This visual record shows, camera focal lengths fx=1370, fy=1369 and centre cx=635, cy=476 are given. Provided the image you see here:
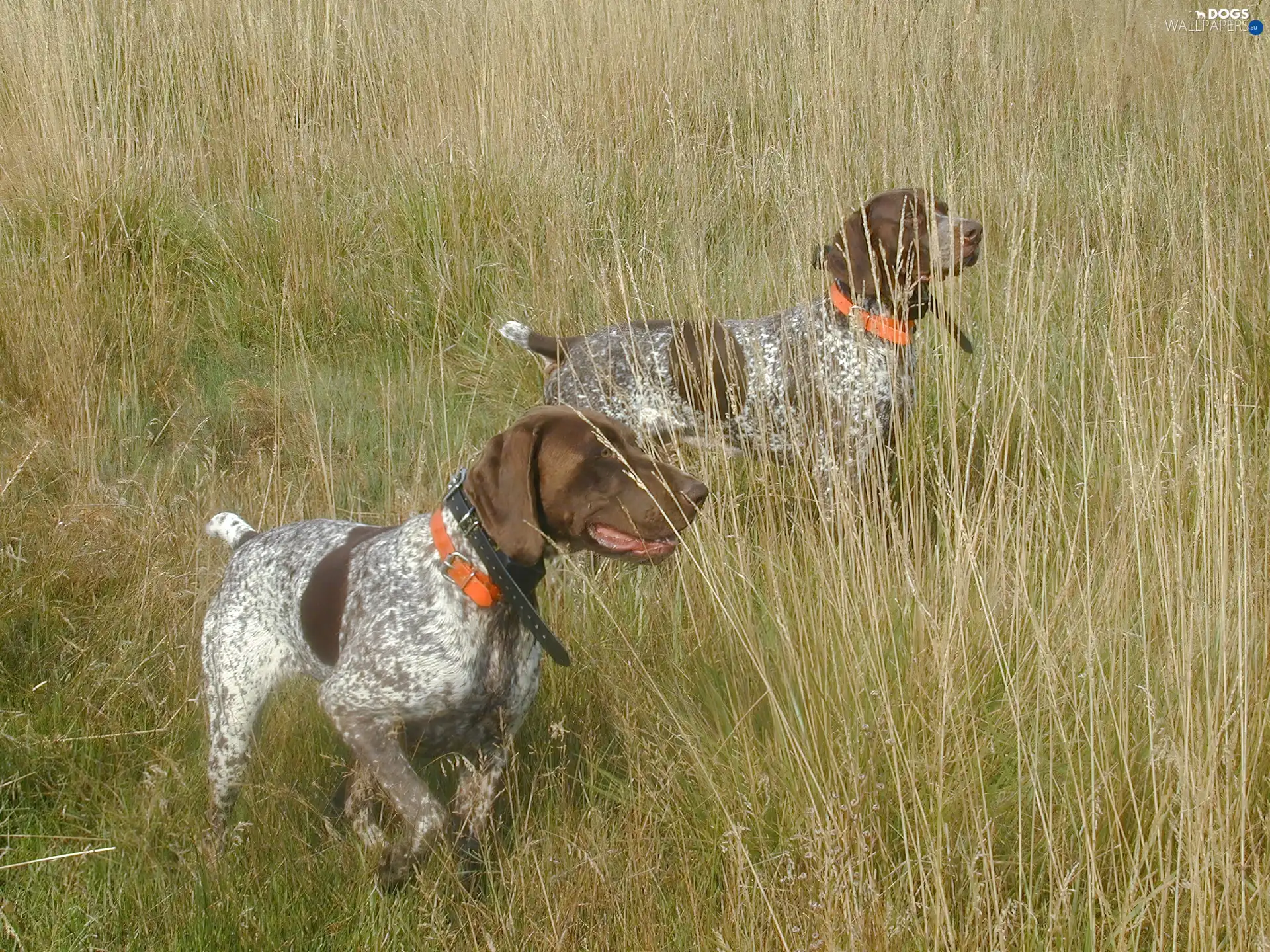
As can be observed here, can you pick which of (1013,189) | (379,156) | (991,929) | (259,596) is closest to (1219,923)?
(991,929)

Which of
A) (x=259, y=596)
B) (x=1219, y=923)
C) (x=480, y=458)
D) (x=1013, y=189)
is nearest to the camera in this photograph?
(x=1219, y=923)

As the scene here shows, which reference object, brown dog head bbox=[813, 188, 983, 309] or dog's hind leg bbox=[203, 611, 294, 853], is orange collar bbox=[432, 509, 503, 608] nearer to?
dog's hind leg bbox=[203, 611, 294, 853]

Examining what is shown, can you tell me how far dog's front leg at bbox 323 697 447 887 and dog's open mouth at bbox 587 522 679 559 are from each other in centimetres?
61

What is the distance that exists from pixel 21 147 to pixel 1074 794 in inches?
217

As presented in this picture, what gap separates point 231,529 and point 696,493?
5.01 ft

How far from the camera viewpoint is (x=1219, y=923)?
2016mm

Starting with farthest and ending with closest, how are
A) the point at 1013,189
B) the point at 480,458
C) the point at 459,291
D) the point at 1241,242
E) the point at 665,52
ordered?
the point at 665,52, the point at 459,291, the point at 1013,189, the point at 1241,242, the point at 480,458

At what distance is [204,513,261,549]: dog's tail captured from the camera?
3.75 m

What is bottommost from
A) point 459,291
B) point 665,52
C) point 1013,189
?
point 459,291

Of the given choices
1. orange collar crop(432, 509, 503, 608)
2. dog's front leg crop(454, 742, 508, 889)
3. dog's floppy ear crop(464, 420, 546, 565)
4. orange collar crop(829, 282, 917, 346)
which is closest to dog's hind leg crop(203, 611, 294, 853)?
dog's front leg crop(454, 742, 508, 889)

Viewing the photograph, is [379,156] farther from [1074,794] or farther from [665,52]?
[1074,794]

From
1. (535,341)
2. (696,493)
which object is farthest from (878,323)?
(696,493)

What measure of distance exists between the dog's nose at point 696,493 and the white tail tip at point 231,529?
1395 mm

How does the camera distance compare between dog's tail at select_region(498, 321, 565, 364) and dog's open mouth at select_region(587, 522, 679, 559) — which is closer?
dog's open mouth at select_region(587, 522, 679, 559)
